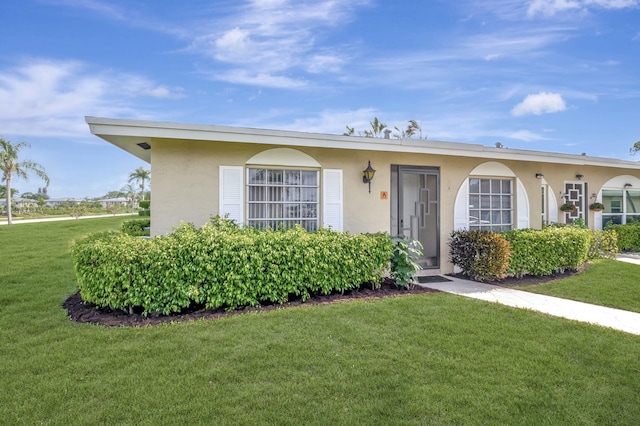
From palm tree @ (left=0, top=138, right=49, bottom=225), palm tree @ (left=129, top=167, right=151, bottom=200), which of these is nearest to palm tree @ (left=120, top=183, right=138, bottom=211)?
palm tree @ (left=129, top=167, right=151, bottom=200)

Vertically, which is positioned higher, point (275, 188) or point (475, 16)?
point (475, 16)

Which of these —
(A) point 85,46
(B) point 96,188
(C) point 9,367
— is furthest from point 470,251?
(B) point 96,188

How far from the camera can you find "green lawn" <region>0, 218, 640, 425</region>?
8.56 ft

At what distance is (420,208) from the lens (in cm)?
848

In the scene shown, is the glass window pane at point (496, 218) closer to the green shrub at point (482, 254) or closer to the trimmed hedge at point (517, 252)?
the trimmed hedge at point (517, 252)

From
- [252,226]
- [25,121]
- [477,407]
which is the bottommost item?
[477,407]

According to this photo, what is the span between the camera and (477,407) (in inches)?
105

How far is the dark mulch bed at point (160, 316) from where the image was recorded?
4.71 metres

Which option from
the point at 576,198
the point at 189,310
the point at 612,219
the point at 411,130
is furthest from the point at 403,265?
the point at 411,130

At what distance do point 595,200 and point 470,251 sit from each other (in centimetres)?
669

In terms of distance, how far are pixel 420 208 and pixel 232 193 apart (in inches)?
181

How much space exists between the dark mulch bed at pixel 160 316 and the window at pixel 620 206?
31.8 feet

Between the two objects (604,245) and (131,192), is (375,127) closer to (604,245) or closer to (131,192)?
(604,245)

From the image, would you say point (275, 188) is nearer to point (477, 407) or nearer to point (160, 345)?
point (160, 345)
